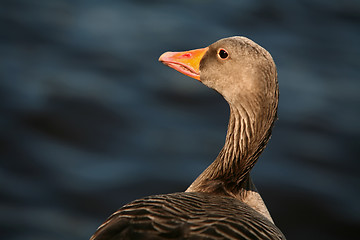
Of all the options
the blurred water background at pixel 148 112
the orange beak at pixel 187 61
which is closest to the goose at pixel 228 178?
the orange beak at pixel 187 61

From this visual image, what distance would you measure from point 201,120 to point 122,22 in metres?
2.57

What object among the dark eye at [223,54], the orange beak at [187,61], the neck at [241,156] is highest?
the orange beak at [187,61]

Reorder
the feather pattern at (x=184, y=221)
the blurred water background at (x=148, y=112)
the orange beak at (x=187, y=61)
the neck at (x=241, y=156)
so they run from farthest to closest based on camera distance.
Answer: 1. the blurred water background at (x=148, y=112)
2. the orange beak at (x=187, y=61)
3. the neck at (x=241, y=156)
4. the feather pattern at (x=184, y=221)

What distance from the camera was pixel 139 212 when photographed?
13.0ft

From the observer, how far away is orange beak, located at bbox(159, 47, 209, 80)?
5.02 metres

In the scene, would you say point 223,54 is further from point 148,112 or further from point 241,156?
point 148,112

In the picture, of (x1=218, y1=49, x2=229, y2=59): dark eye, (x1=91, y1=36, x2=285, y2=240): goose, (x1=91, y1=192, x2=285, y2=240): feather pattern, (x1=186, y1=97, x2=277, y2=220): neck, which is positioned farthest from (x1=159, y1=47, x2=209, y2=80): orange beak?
(x1=91, y1=192, x2=285, y2=240): feather pattern

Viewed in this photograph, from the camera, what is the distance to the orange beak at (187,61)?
16.5ft

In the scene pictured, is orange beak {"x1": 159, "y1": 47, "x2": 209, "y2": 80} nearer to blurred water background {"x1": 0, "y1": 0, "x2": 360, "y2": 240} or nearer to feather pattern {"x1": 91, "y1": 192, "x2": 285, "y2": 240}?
feather pattern {"x1": 91, "y1": 192, "x2": 285, "y2": 240}

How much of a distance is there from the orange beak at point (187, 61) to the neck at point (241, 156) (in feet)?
1.65

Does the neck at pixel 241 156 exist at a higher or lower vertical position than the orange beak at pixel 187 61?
lower

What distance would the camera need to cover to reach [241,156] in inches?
189

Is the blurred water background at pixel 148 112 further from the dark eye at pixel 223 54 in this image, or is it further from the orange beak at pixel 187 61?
the dark eye at pixel 223 54

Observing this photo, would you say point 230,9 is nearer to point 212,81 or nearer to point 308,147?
point 308,147
